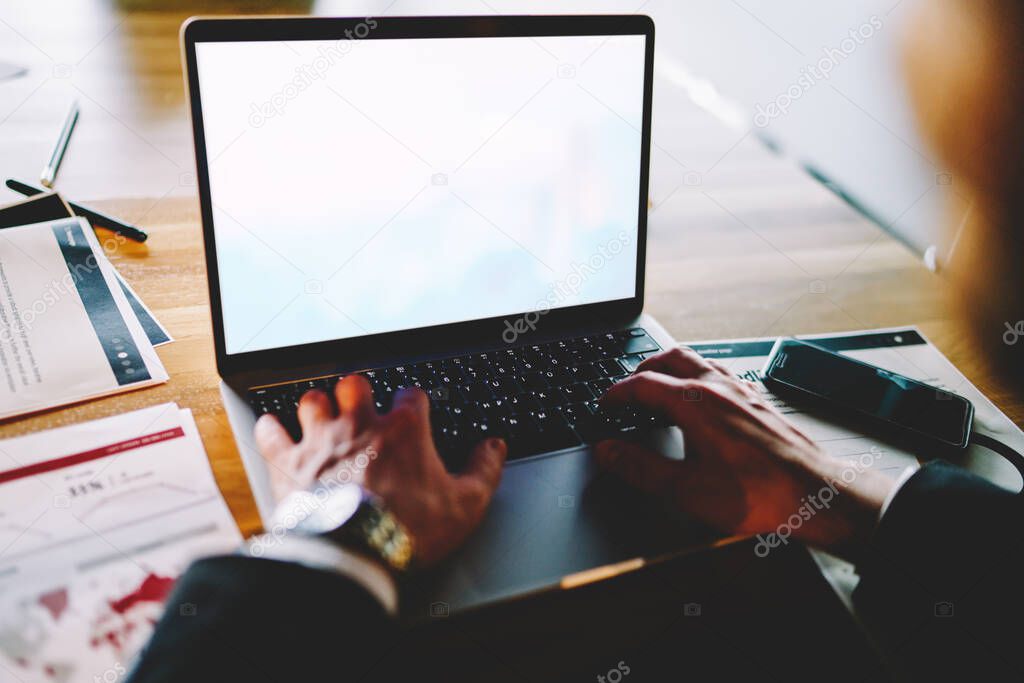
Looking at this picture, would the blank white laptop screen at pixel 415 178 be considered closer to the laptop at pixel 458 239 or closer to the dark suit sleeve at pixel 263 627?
the laptop at pixel 458 239

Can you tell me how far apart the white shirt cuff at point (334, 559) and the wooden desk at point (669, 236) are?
0.35 ft

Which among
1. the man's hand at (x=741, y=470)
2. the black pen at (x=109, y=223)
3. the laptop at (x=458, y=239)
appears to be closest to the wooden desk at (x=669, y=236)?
the black pen at (x=109, y=223)

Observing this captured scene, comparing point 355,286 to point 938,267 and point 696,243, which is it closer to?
point 696,243

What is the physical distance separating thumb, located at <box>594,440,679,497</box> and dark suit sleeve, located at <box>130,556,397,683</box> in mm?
A: 266

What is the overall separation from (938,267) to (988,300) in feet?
0.36

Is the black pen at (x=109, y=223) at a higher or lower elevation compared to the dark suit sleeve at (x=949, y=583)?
higher

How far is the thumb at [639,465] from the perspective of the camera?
2.20ft

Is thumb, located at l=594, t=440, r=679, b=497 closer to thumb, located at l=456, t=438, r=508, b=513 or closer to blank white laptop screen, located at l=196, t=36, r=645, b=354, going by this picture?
thumb, located at l=456, t=438, r=508, b=513

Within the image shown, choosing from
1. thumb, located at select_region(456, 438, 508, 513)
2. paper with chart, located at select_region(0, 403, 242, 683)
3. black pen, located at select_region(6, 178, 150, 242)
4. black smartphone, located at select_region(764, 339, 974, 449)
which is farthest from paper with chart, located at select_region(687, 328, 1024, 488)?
black pen, located at select_region(6, 178, 150, 242)

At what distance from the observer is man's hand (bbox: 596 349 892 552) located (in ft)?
2.19

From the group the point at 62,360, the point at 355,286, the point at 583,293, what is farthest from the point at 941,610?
the point at 62,360

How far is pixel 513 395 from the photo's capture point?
0.75 metres

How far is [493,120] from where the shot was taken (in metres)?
0.78

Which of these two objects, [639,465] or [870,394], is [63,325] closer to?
[639,465]
